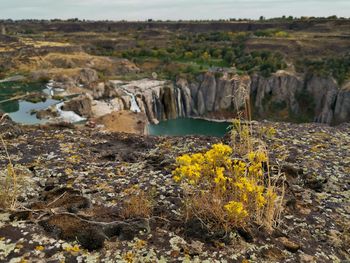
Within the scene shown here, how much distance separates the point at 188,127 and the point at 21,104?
85.3 ft

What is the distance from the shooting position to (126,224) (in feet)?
24.0

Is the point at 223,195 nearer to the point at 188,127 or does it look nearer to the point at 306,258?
the point at 306,258

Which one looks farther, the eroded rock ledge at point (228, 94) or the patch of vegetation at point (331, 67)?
the patch of vegetation at point (331, 67)

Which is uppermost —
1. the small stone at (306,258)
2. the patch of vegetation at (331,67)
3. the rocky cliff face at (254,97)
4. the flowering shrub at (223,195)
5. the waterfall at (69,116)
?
the flowering shrub at (223,195)

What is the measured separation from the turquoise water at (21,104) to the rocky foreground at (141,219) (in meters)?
31.3

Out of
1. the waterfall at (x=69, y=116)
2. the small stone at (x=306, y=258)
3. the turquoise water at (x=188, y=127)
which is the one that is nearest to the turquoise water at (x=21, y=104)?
the waterfall at (x=69, y=116)

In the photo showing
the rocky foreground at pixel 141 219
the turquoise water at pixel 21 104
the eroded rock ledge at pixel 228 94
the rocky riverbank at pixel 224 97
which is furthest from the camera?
the eroded rock ledge at pixel 228 94

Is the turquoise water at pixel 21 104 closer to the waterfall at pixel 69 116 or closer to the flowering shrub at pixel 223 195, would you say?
the waterfall at pixel 69 116

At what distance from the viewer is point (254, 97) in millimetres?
73062

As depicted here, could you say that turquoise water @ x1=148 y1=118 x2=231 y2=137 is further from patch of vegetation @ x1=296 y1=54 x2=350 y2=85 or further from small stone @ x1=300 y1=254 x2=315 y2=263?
small stone @ x1=300 y1=254 x2=315 y2=263

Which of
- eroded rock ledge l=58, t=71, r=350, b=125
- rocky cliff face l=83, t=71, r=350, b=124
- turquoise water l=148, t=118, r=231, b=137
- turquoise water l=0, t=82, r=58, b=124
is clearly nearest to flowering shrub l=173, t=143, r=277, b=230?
turquoise water l=0, t=82, r=58, b=124

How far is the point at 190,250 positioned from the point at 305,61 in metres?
75.0

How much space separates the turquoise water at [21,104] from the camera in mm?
46284

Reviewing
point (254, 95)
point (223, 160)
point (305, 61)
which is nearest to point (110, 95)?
point (254, 95)
